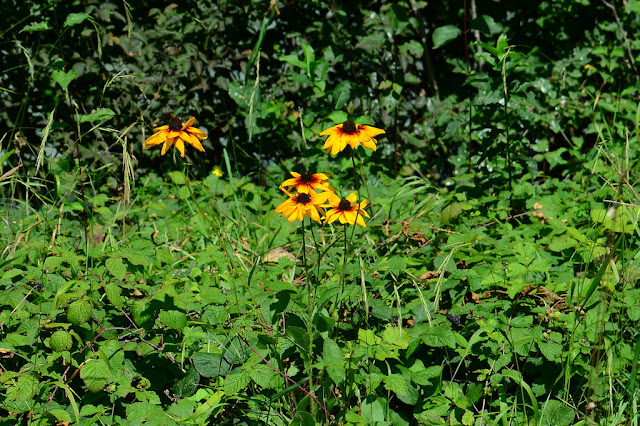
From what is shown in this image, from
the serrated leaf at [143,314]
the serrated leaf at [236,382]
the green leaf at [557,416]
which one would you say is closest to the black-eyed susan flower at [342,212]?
the serrated leaf at [236,382]

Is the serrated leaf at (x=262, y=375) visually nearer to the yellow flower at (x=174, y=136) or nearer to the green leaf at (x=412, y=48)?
the yellow flower at (x=174, y=136)

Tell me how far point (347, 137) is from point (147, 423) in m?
1.01

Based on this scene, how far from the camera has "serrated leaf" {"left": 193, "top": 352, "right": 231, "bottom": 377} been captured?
186 cm

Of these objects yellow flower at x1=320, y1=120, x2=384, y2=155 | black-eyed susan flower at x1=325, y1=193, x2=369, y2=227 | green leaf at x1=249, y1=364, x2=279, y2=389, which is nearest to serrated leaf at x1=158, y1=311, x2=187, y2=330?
green leaf at x1=249, y1=364, x2=279, y2=389

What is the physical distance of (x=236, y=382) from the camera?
1731 mm

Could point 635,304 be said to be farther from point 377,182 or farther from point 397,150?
point 397,150

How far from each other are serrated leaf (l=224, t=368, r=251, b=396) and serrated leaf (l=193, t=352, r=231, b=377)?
108 mm

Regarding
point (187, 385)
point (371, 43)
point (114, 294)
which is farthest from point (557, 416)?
point (371, 43)

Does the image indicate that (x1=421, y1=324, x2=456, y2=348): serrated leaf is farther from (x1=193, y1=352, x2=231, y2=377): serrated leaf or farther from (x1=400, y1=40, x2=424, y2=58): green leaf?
(x1=400, y1=40, x2=424, y2=58): green leaf

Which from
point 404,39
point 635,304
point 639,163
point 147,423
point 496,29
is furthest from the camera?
point 404,39

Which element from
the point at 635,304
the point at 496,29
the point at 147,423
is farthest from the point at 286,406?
the point at 496,29

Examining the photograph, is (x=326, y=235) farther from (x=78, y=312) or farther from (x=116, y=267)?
(x=78, y=312)

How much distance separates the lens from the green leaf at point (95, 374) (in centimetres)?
173

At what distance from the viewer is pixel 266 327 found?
195 cm
